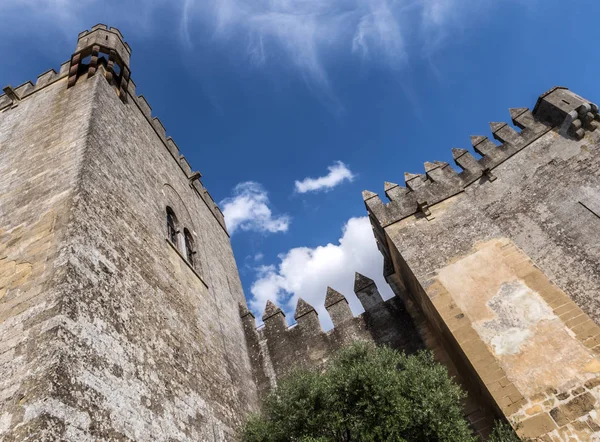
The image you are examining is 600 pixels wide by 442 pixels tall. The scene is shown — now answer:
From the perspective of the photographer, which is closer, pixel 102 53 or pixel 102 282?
pixel 102 282

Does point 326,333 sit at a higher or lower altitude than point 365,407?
higher

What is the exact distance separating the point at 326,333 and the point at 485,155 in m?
5.70

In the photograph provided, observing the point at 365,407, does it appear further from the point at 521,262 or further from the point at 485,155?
the point at 485,155

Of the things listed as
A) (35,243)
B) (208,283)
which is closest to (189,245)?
(208,283)

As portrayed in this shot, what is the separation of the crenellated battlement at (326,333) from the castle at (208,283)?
4 cm

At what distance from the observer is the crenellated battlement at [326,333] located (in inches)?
362

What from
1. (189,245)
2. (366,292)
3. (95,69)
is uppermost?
(95,69)

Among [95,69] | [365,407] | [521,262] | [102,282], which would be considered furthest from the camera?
[95,69]

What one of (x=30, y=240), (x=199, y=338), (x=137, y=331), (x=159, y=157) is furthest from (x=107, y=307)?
(x=159, y=157)

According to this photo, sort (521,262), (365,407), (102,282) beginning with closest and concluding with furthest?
1. (102,282)
2. (365,407)
3. (521,262)

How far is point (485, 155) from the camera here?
987 cm

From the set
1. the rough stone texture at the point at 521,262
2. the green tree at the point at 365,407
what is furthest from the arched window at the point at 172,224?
the rough stone texture at the point at 521,262

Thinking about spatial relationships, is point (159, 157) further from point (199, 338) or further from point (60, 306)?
point (60, 306)

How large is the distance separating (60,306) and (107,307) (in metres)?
0.82
